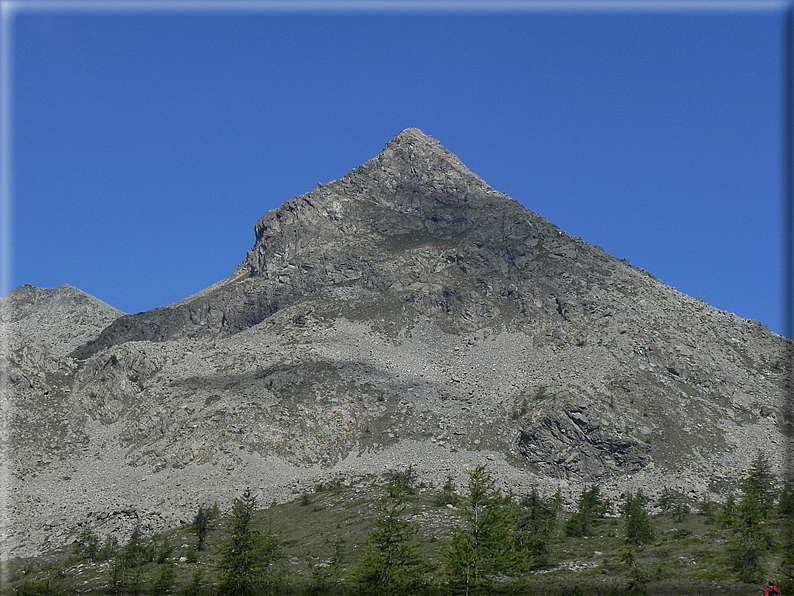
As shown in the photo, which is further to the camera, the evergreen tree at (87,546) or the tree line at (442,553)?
the evergreen tree at (87,546)

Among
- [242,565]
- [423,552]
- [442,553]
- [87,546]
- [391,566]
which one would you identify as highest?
[442,553]

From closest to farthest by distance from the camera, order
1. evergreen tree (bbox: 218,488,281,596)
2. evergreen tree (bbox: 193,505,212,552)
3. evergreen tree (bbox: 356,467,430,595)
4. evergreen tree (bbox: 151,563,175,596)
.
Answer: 1. evergreen tree (bbox: 356,467,430,595)
2. evergreen tree (bbox: 218,488,281,596)
3. evergreen tree (bbox: 151,563,175,596)
4. evergreen tree (bbox: 193,505,212,552)

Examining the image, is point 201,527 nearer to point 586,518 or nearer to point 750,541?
point 586,518

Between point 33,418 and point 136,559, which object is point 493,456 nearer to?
point 136,559

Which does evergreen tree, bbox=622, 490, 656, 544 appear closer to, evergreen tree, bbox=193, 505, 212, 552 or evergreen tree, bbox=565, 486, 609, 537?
evergreen tree, bbox=565, 486, 609, 537

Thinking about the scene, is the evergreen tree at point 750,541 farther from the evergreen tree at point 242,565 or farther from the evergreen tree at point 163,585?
the evergreen tree at point 163,585

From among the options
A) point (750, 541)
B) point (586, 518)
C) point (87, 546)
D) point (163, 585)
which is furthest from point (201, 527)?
point (750, 541)

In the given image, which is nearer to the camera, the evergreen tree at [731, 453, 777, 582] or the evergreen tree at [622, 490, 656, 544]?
the evergreen tree at [731, 453, 777, 582]

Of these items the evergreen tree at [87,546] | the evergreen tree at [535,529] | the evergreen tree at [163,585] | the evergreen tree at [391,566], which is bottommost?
the evergreen tree at [163,585]

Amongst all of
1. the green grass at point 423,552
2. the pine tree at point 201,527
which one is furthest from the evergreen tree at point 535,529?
the pine tree at point 201,527

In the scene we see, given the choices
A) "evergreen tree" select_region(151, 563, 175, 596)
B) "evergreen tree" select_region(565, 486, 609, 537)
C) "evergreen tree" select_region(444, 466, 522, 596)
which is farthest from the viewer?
"evergreen tree" select_region(565, 486, 609, 537)

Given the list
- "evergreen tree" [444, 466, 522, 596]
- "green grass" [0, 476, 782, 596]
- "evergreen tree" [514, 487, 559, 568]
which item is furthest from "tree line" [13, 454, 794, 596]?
"green grass" [0, 476, 782, 596]

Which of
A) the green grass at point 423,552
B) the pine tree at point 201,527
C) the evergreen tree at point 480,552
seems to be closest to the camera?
the evergreen tree at point 480,552

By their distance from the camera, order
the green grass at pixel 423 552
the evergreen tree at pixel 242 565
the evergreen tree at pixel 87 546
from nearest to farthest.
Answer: the evergreen tree at pixel 242 565, the green grass at pixel 423 552, the evergreen tree at pixel 87 546
